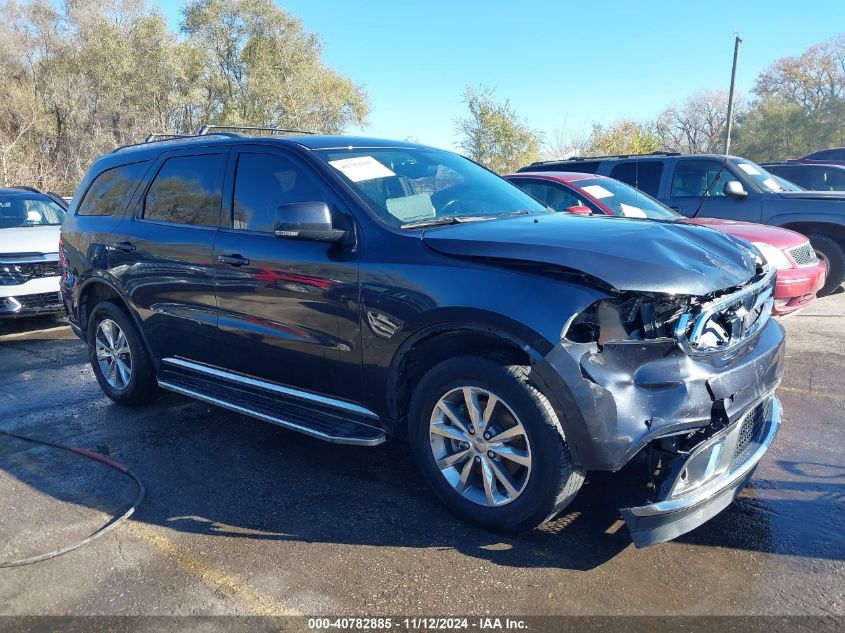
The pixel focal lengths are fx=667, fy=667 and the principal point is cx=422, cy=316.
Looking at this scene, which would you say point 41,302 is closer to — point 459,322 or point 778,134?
point 459,322

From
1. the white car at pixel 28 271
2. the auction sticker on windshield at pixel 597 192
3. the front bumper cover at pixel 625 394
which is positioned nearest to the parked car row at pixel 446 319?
the front bumper cover at pixel 625 394

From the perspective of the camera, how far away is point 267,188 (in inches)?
160

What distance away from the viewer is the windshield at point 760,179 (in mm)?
8727

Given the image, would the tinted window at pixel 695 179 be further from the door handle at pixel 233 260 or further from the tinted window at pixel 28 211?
the tinted window at pixel 28 211

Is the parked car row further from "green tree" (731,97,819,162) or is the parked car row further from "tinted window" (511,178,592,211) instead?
"green tree" (731,97,819,162)

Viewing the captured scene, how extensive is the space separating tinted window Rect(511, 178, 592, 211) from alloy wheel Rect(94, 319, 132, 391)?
14.0 ft

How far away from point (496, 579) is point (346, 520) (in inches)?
34.9

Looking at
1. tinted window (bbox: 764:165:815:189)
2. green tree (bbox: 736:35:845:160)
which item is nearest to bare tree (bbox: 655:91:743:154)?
green tree (bbox: 736:35:845:160)

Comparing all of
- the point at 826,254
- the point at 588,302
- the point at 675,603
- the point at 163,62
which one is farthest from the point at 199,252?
the point at 163,62

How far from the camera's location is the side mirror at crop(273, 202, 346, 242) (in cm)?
344

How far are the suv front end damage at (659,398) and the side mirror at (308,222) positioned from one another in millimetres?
1341

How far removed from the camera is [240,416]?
5012 millimetres

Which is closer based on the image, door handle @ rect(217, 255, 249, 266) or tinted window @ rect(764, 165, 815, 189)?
door handle @ rect(217, 255, 249, 266)

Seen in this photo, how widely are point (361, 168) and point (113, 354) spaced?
2.78 meters
